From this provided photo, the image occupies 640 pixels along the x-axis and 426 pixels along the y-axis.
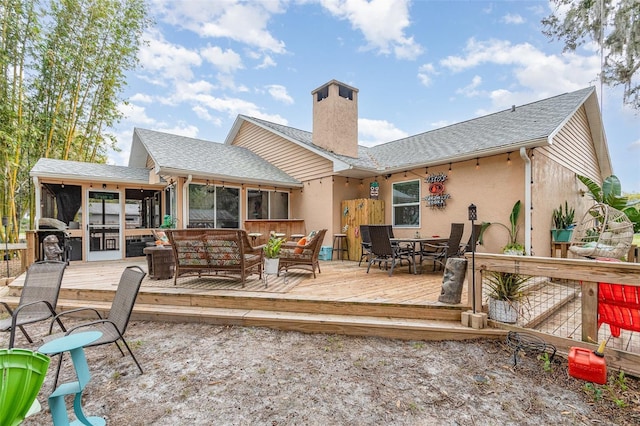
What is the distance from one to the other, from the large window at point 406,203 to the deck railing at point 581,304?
3863 mm

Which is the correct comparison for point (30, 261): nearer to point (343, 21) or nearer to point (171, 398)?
point (171, 398)

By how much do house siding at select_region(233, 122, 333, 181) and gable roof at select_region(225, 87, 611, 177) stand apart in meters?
0.32

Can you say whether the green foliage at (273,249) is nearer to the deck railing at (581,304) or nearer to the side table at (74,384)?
the deck railing at (581,304)

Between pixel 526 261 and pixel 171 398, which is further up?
pixel 526 261

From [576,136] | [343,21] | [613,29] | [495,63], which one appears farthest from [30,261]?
[613,29]

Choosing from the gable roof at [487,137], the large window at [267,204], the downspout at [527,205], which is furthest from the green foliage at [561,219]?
the large window at [267,204]

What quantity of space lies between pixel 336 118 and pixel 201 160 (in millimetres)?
4190

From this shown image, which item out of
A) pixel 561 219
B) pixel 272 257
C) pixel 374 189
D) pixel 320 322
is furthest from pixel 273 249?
pixel 561 219

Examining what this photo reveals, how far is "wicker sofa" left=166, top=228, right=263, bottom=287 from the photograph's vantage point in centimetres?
436

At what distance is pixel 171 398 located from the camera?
2398 mm

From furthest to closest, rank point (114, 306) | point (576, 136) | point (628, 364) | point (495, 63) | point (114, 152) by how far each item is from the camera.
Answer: point (114, 152), point (495, 63), point (576, 136), point (114, 306), point (628, 364)

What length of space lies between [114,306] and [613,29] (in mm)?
12301

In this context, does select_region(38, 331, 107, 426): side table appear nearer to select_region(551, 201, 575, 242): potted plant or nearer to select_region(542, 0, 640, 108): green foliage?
select_region(551, 201, 575, 242): potted plant

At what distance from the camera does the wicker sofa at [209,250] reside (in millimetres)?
4359
